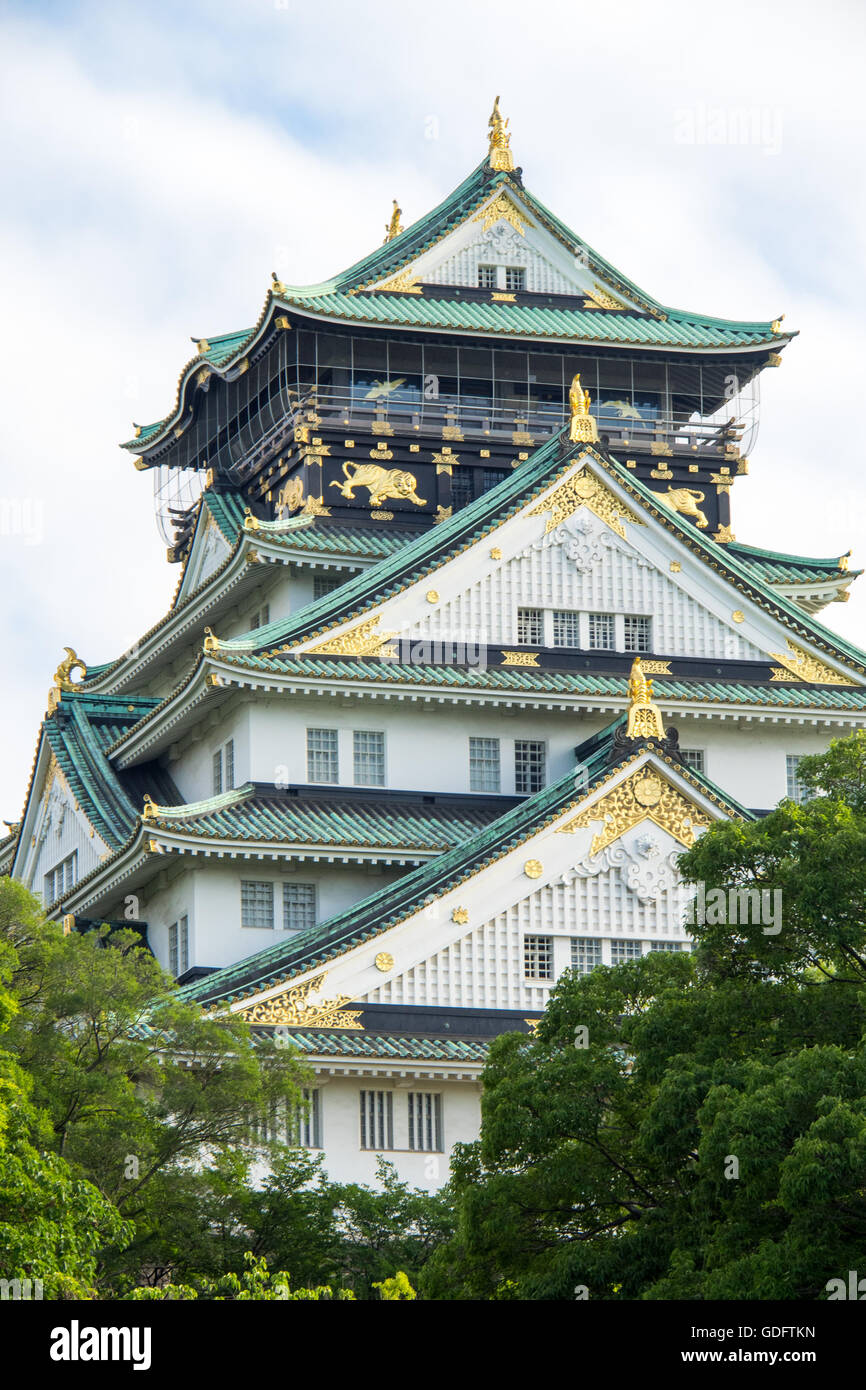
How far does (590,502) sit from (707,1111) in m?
24.3

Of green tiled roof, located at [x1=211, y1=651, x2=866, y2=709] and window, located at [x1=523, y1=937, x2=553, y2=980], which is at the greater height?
green tiled roof, located at [x1=211, y1=651, x2=866, y2=709]

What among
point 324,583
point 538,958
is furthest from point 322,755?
point 538,958

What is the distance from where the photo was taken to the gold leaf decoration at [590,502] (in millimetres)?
50656

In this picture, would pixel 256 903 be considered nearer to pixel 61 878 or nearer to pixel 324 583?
pixel 324 583

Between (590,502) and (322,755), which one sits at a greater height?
(590,502)

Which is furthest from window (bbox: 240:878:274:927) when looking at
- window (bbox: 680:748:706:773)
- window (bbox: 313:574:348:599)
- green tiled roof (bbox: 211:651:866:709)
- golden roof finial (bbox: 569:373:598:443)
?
golden roof finial (bbox: 569:373:598:443)

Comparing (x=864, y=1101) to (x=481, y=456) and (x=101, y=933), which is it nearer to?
(x=101, y=933)

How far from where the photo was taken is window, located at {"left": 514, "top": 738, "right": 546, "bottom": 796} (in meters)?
49.7

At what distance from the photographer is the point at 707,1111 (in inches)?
1104

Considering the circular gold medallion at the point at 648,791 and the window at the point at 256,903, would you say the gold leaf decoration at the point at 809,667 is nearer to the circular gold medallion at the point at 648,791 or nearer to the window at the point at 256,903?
the circular gold medallion at the point at 648,791

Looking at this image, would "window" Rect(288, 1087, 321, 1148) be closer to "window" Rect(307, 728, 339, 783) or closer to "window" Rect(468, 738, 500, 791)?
"window" Rect(307, 728, 339, 783)

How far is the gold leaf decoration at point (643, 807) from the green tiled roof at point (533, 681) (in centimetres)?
446

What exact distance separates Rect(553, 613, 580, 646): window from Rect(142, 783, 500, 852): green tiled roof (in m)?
3.70
